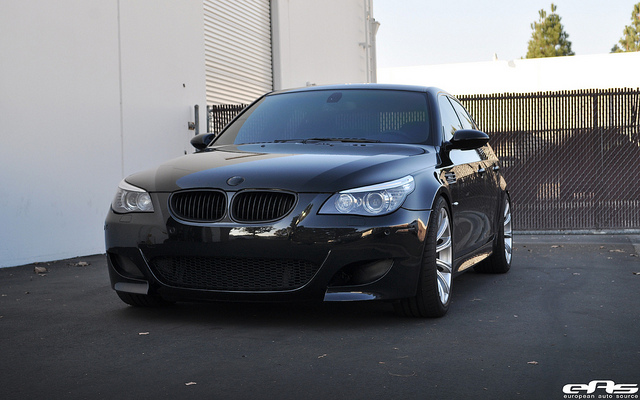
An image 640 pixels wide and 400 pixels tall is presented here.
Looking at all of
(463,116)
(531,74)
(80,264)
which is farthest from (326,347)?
(531,74)

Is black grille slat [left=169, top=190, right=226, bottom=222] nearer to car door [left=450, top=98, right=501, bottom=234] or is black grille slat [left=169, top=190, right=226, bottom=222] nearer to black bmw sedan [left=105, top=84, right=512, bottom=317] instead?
black bmw sedan [left=105, top=84, right=512, bottom=317]

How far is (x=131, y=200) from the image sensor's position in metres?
5.30

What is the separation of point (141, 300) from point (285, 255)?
135 centimetres

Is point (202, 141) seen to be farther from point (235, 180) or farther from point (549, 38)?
point (549, 38)

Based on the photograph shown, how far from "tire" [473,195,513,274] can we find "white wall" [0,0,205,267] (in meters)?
4.72

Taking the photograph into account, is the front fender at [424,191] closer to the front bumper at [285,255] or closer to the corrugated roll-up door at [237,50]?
the front bumper at [285,255]

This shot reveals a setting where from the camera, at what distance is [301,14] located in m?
18.9

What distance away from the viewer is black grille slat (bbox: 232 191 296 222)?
486 cm

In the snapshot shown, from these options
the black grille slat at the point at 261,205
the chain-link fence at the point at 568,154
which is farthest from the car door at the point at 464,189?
the chain-link fence at the point at 568,154

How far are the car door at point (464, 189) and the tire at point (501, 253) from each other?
64 centimetres

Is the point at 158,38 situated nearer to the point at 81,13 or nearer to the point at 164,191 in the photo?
the point at 81,13

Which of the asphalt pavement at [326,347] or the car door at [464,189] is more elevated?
the car door at [464,189]

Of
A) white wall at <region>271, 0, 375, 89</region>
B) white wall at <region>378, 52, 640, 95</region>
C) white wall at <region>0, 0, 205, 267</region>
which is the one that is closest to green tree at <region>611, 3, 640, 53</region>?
white wall at <region>378, 52, 640, 95</region>

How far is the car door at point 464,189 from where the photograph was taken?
5805mm
